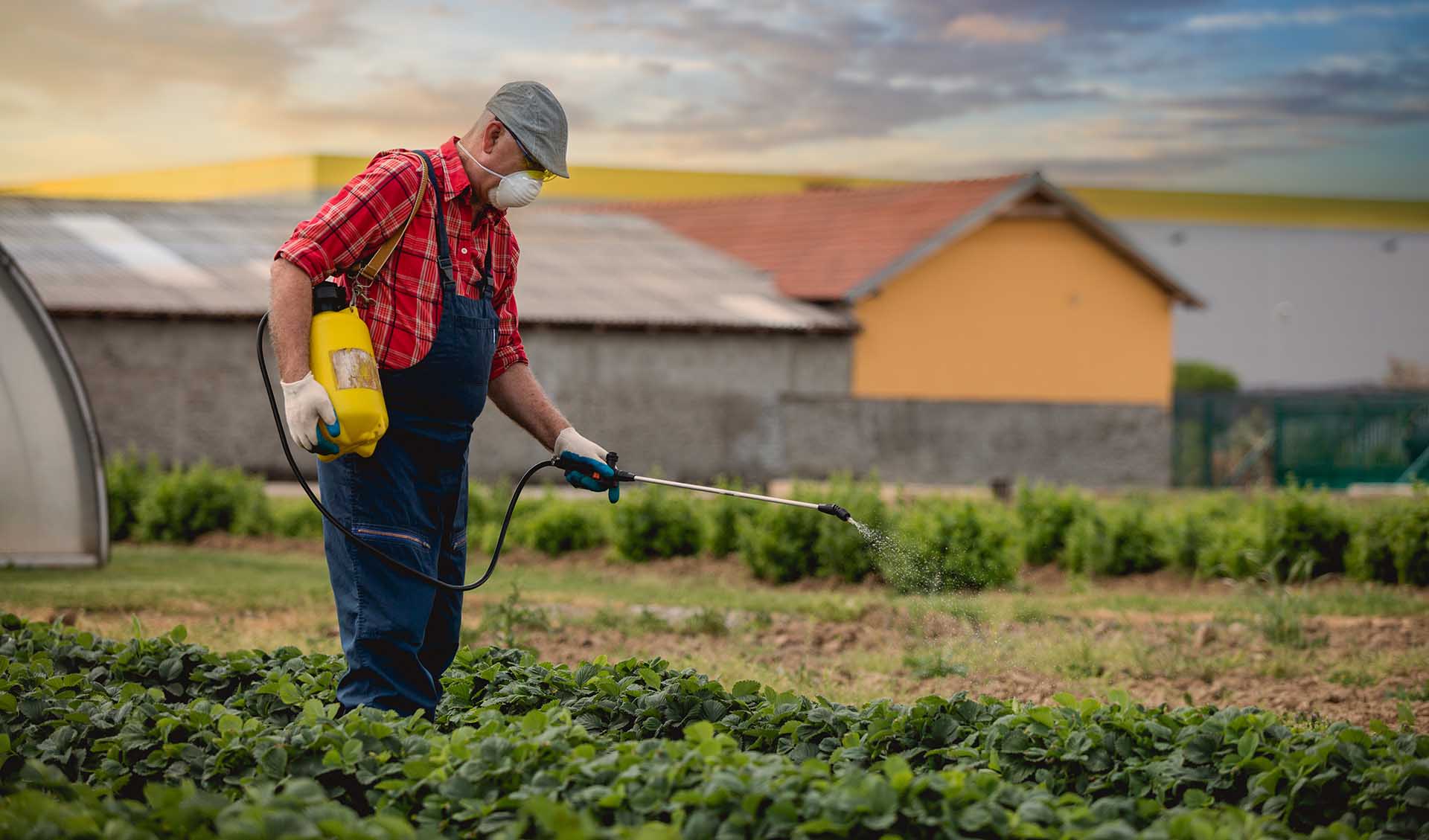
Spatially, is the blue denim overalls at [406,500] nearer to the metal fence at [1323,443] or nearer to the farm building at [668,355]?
the farm building at [668,355]

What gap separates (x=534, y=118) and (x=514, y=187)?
0.65ft

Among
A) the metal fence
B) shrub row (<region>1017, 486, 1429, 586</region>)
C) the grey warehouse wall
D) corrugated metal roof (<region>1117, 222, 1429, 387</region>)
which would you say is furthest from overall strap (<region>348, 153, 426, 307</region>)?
corrugated metal roof (<region>1117, 222, 1429, 387</region>)

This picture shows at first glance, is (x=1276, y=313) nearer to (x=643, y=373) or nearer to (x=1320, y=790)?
(x=643, y=373)

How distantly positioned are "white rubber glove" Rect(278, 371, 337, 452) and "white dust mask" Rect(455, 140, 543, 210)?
2.53 feet

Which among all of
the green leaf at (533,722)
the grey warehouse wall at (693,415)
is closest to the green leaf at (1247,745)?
the green leaf at (533,722)

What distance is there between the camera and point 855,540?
10.4 m

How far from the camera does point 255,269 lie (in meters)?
20.1

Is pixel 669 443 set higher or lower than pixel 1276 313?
lower

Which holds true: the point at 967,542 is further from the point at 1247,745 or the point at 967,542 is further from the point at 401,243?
the point at 401,243

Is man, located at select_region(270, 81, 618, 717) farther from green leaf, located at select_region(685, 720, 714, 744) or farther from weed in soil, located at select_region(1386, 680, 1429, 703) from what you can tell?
weed in soil, located at select_region(1386, 680, 1429, 703)

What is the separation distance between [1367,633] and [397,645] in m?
5.97

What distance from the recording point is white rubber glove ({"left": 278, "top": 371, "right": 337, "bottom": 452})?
3807mm

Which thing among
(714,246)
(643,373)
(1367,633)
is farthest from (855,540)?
(714,246)

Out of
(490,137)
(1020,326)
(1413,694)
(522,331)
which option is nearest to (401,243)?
(490,137)
